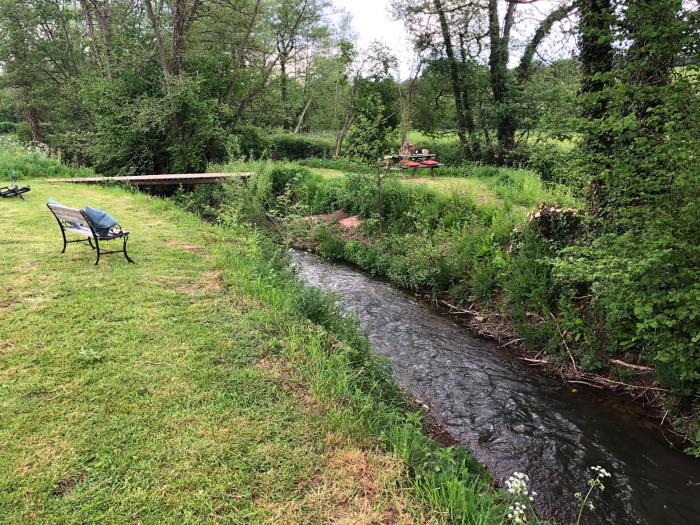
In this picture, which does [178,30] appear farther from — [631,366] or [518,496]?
[518,496]

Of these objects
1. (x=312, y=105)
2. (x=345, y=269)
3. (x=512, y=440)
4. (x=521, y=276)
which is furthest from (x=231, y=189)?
(x=312, y=105)

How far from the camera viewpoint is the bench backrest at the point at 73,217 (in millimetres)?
5715

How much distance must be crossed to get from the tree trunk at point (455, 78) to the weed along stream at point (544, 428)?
12830 millimetres

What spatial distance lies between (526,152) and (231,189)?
1061 centimetres

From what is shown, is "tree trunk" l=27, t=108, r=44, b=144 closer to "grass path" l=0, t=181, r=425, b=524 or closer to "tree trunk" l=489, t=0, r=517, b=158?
"tree trunk" l=489, t=0, r=517, b=158

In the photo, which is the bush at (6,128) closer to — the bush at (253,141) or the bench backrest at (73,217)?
the bush at (253,141)

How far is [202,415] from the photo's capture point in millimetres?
3088

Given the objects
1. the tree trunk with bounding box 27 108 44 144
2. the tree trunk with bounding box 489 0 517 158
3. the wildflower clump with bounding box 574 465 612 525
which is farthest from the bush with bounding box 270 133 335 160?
the wildflower clump with bounding box 574 465 612 525

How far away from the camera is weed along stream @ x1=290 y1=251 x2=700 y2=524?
3.52 metres

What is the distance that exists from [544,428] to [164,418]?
3.81m

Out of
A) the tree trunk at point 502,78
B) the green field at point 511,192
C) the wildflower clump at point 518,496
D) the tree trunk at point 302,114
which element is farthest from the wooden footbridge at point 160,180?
the tree trunk at point 302,114

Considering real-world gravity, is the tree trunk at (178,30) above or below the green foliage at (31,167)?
above

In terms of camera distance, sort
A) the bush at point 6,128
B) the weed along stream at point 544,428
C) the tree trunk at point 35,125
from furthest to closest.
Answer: the bush at point 6,128
the tree trunk at point 35,125
the weed along stream at point 544,428

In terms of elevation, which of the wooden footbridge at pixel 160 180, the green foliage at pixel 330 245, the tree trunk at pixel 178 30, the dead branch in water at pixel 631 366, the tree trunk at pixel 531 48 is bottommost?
the dead branch in water at pixel 631 366
